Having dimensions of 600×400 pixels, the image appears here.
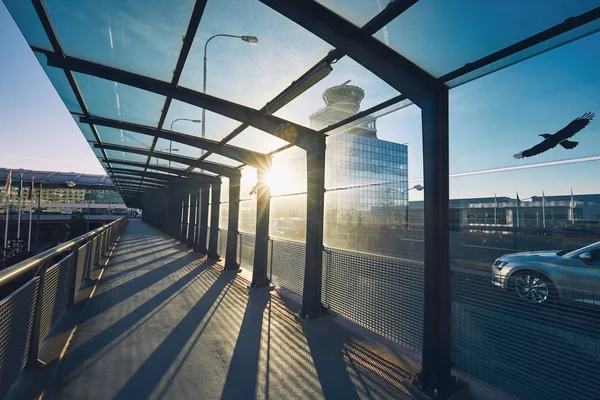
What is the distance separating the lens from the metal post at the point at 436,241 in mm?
3012

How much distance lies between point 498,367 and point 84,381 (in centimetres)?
406

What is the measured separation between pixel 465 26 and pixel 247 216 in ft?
25.0

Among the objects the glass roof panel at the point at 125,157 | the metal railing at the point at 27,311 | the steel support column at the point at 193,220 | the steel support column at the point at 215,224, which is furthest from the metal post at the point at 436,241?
the steel support column at the point at 193,220

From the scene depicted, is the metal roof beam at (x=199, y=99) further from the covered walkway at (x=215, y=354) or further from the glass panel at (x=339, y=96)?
the covered walkway at (x=215, y=354)

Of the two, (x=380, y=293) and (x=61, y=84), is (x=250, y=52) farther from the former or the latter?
(x=61, y=84)

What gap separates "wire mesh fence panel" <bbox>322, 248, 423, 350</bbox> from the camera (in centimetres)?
339

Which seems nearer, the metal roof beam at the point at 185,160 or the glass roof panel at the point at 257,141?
the glass roof panel at the point at 257,141

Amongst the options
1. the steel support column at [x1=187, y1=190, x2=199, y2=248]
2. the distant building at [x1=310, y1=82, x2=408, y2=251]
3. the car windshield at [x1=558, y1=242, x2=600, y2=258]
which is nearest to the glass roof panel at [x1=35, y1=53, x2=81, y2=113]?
the distant building at [x1=310, y1=82, x2=408, y2=251]

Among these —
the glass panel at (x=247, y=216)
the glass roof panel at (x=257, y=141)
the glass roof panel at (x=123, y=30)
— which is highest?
the glass roof panel at (x=123, y=30)

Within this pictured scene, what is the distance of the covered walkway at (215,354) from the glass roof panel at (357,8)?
3.46 meters

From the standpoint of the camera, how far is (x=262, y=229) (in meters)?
7.21

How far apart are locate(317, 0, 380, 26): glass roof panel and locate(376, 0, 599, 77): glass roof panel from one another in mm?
187

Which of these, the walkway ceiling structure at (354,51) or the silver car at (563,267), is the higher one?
the walkway ceiling structure at (354,51)

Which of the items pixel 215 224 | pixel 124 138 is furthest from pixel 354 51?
pixel 215 224
